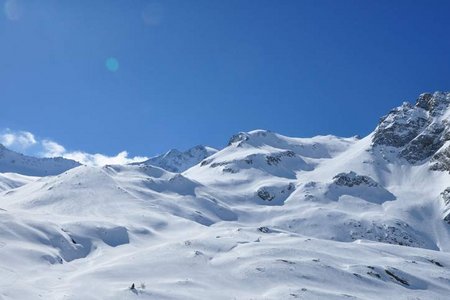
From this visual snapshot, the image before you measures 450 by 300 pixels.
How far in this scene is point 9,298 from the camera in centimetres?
2845

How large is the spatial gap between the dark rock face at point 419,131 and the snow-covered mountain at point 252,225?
0.51 metres

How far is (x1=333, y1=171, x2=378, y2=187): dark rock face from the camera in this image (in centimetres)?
14625

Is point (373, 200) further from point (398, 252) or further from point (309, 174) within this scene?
point (398, 252)

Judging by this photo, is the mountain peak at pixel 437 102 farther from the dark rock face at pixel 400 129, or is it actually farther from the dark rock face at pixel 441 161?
the dark rock face at pixel 441 161

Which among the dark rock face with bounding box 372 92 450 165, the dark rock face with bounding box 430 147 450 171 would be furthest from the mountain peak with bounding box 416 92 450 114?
the dark rock face with bounding box 430 147 450 171

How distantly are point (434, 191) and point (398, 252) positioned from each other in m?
83.1

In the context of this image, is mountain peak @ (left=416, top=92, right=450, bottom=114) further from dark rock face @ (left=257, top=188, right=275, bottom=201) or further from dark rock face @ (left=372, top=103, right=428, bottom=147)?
dark rock face @ (left=257, top=188, right=275, bottom=201)

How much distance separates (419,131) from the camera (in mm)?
180625

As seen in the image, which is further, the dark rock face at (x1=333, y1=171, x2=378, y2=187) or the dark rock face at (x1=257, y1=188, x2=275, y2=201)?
the dark rock face at (x1=333, y1=171, x2=378, y2=187)

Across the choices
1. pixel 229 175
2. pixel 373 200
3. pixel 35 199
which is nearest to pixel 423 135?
pixel 373 200

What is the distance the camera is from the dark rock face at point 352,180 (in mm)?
146250

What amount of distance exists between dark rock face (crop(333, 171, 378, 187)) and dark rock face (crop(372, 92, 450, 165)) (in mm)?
25169

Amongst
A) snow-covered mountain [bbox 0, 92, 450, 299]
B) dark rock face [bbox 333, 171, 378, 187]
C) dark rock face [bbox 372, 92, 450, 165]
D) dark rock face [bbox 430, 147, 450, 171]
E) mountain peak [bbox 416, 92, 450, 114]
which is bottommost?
snow-covered mountain [bbox 0, 92, 450, 299]

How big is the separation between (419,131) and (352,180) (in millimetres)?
49732
